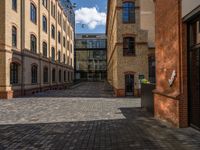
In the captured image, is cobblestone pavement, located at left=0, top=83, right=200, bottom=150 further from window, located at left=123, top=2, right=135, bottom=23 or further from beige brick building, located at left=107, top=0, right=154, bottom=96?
window, located at left=123, top=2, right=135, bottom=23

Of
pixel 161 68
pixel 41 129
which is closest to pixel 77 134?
pixel 41 129

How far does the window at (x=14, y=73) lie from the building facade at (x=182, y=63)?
1741cm

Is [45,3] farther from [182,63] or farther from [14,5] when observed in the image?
[182,63]

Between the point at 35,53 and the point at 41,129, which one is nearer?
the point at 41,129

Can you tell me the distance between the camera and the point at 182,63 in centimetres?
955

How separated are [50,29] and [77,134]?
104 feet

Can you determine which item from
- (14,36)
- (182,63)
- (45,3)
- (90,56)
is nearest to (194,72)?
(182,63)

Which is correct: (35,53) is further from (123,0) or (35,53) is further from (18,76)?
(123,0)

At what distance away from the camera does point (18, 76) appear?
26438 mm

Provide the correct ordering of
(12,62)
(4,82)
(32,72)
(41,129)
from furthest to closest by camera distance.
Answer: (32,72), (12,62), (4,82), (41,129)

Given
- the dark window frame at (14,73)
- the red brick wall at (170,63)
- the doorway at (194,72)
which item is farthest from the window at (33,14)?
the doorway at (194,72)

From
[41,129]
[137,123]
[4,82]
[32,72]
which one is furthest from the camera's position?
[32,72]

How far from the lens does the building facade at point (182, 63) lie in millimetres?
8945

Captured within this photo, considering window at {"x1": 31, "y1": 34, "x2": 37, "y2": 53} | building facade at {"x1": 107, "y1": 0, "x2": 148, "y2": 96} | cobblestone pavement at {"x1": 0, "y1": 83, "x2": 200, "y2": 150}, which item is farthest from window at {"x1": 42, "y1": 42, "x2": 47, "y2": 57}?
cobblestone pavement at {"x1": 0, "y1": 83, "x2": 200, "y2": 150}
